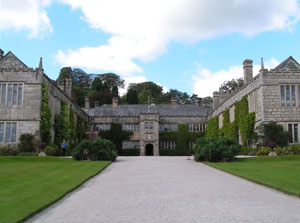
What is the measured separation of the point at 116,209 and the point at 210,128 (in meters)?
38.4

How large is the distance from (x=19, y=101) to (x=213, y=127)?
24.6 metres

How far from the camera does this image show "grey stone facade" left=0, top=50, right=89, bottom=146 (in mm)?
27859

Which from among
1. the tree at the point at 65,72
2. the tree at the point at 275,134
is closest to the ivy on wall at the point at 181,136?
the tree at the point at 275,134

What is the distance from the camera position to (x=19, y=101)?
28.5m

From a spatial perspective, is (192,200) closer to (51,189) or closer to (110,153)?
(51,189)

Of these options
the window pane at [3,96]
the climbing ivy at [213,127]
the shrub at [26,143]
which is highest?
the window pane at [3,96]

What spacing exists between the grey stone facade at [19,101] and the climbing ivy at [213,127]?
73.3ft

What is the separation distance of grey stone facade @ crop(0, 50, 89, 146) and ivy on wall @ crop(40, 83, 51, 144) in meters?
0.39

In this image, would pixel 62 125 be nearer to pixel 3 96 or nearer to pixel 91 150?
pixel 3 96

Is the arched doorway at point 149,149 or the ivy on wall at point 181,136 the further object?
the arched doorway at point 149,149

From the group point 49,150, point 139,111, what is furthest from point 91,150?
point 139,111

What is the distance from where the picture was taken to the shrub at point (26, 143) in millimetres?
26891

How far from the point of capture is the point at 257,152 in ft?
84.4

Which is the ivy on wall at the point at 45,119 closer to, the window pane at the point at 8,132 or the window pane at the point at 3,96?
the window pane at the point at 8,132
